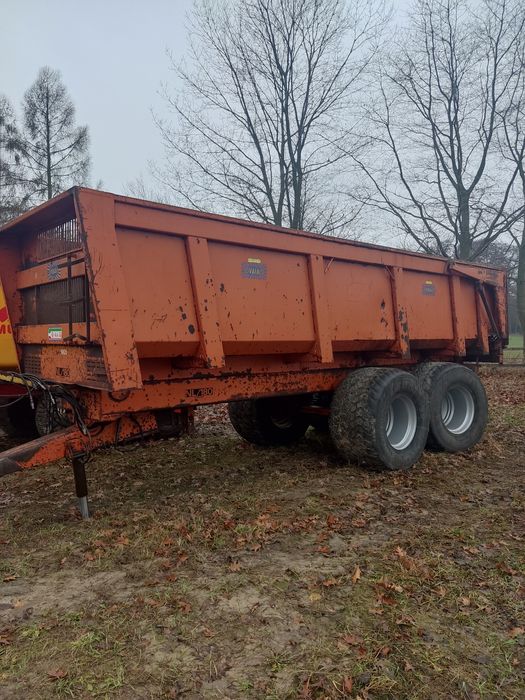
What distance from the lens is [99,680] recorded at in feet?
7.44

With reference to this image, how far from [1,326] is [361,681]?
4527mm

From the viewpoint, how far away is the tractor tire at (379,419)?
5.30 meters

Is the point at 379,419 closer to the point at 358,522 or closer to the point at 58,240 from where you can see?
the point at 358,522

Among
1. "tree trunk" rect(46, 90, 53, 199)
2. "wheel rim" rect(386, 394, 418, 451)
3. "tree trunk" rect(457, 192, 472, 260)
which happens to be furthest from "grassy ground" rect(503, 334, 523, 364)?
"tree trunk" rect(46, 90, 53, 199)

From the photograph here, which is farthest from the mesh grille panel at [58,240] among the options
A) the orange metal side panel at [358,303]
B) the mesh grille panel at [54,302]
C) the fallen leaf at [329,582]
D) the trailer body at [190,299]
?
the fallen leaf at [329,582]

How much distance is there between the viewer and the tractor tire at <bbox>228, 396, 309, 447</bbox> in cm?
662

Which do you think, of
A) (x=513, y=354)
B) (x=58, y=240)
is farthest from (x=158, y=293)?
(x=513, y=354)

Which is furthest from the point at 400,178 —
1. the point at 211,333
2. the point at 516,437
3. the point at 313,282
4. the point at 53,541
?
the point at 53,541

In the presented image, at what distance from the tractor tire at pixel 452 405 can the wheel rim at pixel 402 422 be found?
298mm

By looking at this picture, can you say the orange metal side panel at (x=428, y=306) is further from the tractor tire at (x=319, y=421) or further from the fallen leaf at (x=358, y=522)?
the fallen leaf at (x=358, y=522)

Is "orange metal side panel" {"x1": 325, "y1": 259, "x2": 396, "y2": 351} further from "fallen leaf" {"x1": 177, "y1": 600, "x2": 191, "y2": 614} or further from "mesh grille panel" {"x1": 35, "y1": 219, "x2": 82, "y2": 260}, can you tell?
"fallen leaf" {"x1": 177, "y1": 600, "x2": 191, "y2": 614}

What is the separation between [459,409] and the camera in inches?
266

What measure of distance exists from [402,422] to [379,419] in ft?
2.16

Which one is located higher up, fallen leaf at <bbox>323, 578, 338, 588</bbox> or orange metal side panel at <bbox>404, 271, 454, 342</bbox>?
orange metal side panel at <bbox>404, 271, 454, 342</bbox>
